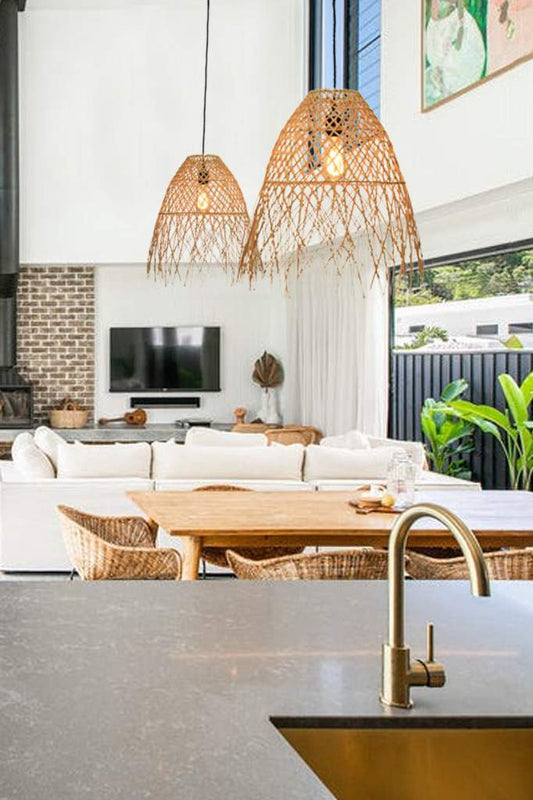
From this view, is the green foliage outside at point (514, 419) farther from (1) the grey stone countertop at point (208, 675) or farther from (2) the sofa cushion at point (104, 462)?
(1) the grey stone countertop at point (208, 675)

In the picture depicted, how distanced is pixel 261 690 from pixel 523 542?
9.65ft

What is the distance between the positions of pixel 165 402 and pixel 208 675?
1058 centimetres

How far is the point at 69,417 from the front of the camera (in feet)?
37.9

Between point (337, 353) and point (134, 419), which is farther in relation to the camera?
point (134, 419)

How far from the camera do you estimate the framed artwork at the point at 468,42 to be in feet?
21.3

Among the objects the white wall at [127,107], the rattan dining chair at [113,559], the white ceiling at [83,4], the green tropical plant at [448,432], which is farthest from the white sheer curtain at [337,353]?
the rattan dining chair at [113,559]

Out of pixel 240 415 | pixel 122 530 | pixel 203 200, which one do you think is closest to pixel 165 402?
pixel 240 415

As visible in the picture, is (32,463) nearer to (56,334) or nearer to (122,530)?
(122,530)

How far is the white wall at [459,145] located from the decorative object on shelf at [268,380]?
3782 mm

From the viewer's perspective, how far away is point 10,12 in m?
10.9

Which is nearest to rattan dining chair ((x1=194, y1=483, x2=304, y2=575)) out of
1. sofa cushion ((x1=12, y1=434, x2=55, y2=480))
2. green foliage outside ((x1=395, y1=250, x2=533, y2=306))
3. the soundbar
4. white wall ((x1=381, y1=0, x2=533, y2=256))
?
sofa cushion ((x1=12, y1=434, x2=55, y2=480))

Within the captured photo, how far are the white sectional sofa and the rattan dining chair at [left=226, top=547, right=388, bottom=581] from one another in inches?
107

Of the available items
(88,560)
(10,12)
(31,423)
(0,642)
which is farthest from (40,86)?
(0,642)

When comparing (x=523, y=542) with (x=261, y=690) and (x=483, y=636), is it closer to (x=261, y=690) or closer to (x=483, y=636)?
(x=483, y=636)
